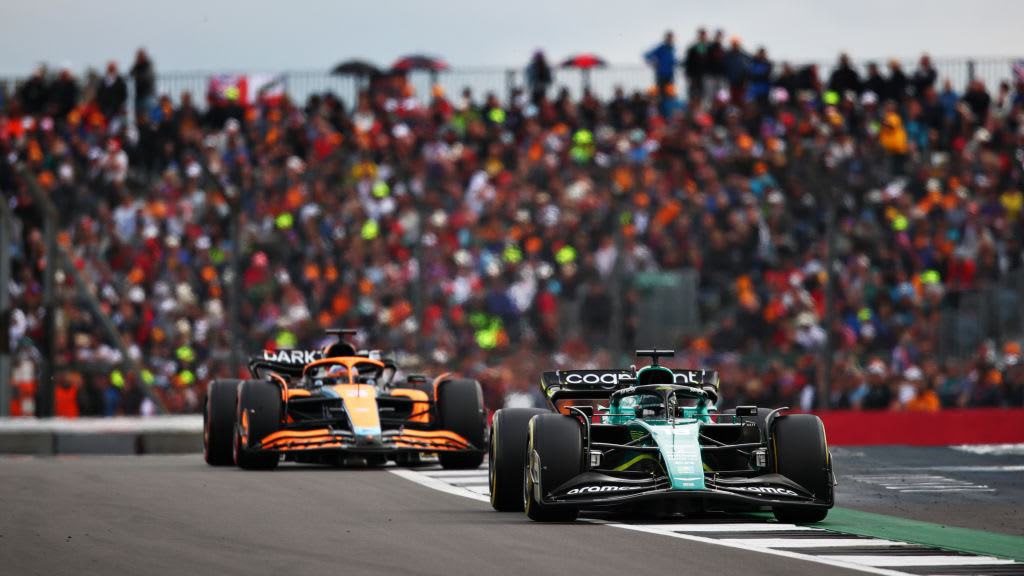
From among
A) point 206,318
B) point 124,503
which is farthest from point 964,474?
point 206,318

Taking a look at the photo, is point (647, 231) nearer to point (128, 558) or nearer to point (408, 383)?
point (408, 383)

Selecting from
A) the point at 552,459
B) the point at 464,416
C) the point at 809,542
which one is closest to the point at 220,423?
the point at 464,416

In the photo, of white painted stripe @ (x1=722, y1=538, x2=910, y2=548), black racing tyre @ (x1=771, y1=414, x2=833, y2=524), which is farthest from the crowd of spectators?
white painted stripe @ (x1=722, y1=538, x2=910, y2=548)

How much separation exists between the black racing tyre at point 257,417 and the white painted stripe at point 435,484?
4.06ft

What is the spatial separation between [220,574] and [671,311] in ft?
46.4

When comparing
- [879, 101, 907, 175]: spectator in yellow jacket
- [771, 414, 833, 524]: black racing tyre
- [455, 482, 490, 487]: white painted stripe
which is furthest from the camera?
[879, 101, 907, 175]: spectator in yellow jacket

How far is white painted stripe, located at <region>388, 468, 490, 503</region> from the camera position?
13594 mm

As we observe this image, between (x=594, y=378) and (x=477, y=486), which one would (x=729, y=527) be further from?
(x=477, y=486)

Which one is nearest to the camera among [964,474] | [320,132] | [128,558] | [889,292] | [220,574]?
[220,574]

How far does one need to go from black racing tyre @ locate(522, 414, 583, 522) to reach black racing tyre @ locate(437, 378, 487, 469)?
570cm

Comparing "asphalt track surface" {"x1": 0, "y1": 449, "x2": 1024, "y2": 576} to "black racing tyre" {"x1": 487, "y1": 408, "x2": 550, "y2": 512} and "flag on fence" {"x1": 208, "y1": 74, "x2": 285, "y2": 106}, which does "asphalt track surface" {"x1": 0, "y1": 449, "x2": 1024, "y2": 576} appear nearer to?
"black racing tyre" {"x1": 487, "y1": 408, "x2": 550, "y2": 512}

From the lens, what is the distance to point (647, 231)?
81.9 feet

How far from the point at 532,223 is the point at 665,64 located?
15.4 feet

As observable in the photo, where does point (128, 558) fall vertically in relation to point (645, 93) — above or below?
below
